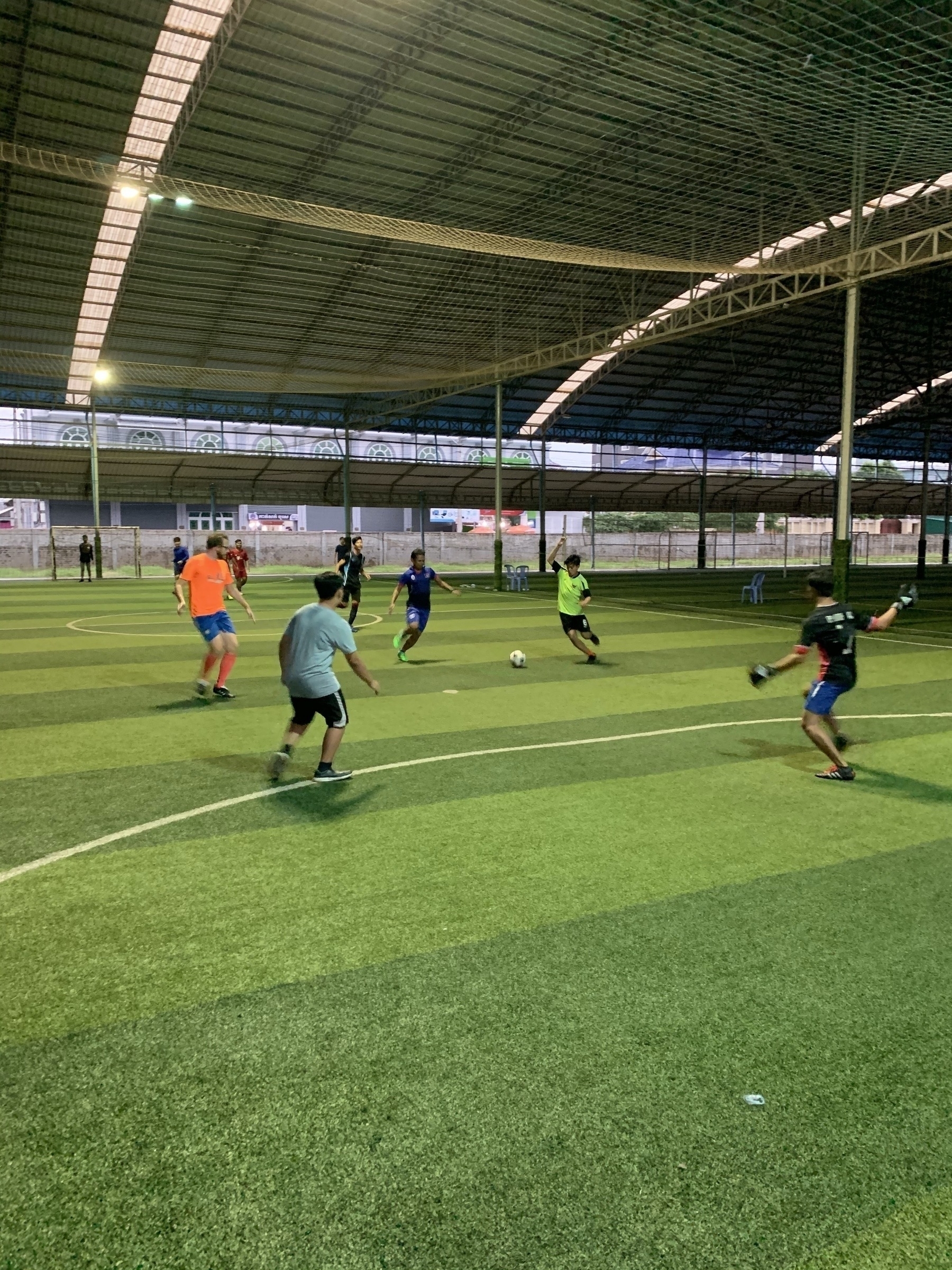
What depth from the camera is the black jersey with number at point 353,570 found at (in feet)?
62.2

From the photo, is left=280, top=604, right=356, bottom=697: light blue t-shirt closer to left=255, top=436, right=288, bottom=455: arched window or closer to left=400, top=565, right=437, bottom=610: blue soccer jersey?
left=400, top=565, right=437, bottom=610: blue soccer jersey

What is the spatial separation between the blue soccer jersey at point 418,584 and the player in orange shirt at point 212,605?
3597mm

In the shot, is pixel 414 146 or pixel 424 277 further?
pixel 424 277

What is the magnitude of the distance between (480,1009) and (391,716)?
708cm

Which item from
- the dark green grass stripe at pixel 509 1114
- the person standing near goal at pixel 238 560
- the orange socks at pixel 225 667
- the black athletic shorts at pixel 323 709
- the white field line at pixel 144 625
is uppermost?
the person standing near goal at pixel 238 560

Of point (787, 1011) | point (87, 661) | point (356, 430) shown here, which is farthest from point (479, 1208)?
point (356, 430)

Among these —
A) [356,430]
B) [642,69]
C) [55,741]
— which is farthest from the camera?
[356,430]

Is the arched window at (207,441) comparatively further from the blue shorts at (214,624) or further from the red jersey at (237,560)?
the blue shorts at (214,624)

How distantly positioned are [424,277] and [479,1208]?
30862 millimetres

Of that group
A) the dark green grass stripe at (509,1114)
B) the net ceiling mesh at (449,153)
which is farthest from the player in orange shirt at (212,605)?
the net ceiling mesh at (449,153)

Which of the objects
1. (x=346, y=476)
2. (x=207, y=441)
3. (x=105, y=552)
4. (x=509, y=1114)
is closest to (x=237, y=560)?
(x=105, y=552)

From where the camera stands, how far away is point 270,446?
4644cm

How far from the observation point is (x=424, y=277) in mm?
30078

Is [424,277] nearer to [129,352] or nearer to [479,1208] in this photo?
[129,352]
